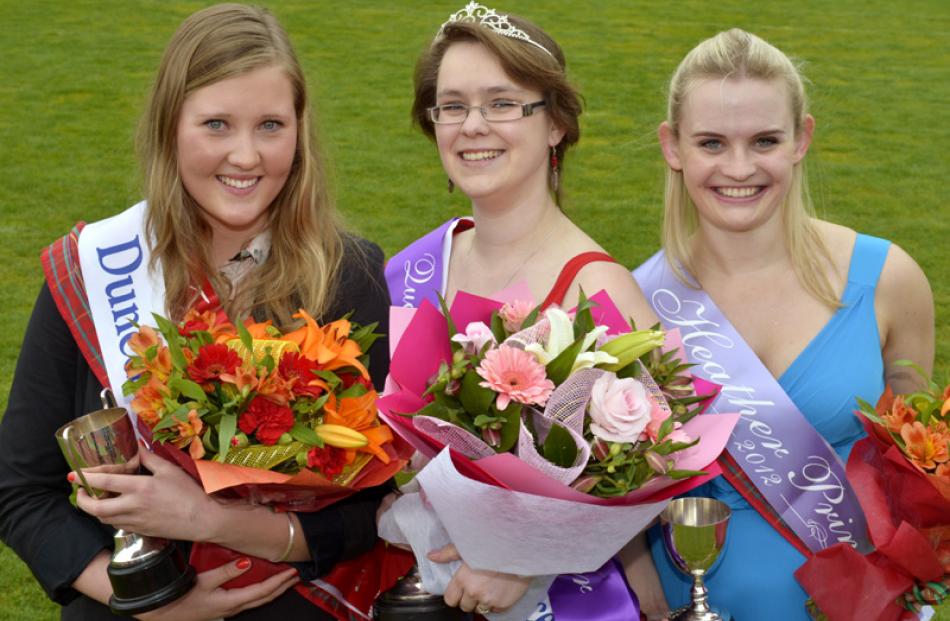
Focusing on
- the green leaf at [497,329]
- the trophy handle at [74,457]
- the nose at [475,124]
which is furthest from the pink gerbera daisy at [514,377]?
the nose at [475,124]

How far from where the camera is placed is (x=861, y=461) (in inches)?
103

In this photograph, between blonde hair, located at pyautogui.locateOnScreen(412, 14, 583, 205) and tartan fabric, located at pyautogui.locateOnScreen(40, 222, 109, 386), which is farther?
blonde hair, located at pyautogui.locateOnScreen(412, 14, 583, 205)

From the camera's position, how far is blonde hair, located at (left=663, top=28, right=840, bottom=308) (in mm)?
2879

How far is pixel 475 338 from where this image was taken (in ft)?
7.33

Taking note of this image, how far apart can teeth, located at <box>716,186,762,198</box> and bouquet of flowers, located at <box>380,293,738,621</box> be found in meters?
0.73

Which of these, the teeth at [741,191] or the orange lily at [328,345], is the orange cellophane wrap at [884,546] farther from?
the orange lily at [328,345]

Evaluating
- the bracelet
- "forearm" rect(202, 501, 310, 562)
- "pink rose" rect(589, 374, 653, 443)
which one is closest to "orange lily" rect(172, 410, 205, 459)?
"forearm" rect(202, 501, 310, 562)

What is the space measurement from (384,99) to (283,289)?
1058cm

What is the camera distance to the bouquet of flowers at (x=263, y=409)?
2109 millimetres

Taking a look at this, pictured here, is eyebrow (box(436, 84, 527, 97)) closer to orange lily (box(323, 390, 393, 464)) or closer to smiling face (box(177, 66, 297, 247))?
smiling face (box(177, 66, 297, 247))

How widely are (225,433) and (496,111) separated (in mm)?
1197

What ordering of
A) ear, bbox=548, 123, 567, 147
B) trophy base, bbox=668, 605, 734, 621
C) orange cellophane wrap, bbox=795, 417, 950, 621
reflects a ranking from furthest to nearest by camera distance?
ear, bbox=548, 123, 567, 147 → trophy base, bbox=668, 605, 734, 621 → orange cellophane wrap, bbox=795, 417, 950, 621

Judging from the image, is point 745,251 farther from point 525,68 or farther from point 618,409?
point 618,409

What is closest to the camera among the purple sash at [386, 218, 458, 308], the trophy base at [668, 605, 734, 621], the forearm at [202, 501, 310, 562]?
the forearm at [202, 501, 310, 562]
